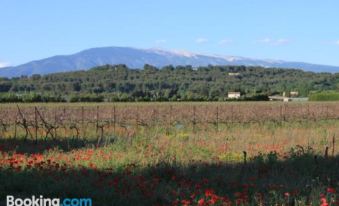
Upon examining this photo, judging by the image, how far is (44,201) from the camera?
7.91 m

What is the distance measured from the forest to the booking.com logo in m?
66.1

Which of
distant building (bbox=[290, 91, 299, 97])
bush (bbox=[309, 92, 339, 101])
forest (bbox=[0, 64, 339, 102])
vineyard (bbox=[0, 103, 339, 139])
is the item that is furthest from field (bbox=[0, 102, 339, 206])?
distant building (bbox=[290, 91, 299, 97])

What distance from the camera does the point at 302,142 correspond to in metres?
20.0

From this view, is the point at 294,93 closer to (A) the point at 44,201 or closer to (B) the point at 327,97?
(B) the point at 327,97

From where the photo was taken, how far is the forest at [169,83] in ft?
285

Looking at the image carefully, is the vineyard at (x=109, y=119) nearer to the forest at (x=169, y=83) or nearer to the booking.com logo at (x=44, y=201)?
the booking.com logo at (x=44, y=201)

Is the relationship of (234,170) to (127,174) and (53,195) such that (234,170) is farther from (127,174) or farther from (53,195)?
(53,195)

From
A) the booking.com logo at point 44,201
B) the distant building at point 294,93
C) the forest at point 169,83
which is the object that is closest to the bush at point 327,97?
the forest at point 169,83

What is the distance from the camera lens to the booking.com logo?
7.85 metres

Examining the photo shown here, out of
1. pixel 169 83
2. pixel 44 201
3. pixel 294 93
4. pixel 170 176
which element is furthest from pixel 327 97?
pixel 44 201

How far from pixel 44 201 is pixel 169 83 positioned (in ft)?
406

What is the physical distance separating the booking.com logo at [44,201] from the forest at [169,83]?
66.1m

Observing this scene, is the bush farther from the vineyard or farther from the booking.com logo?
the booking.com logo

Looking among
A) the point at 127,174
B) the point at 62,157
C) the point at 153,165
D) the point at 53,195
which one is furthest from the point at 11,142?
the point at 53,195
